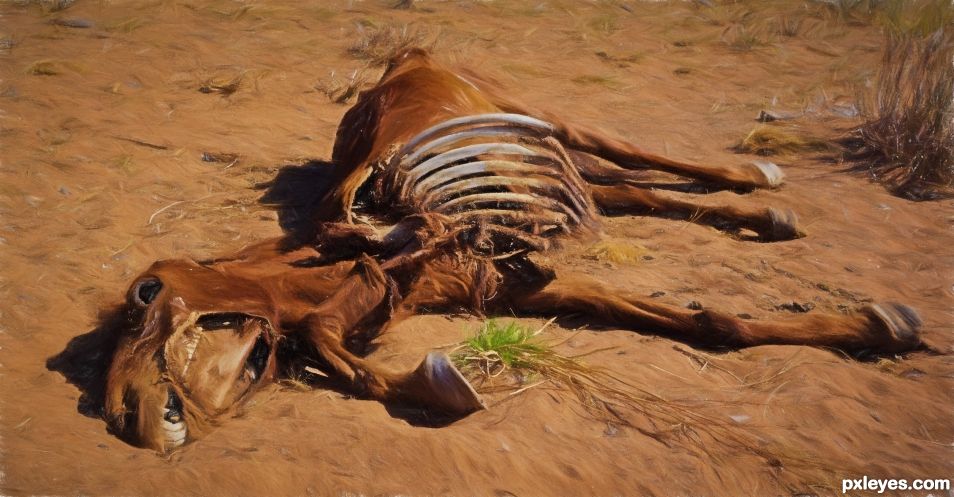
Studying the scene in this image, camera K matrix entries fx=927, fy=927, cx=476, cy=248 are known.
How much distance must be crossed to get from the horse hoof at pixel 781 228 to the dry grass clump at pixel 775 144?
1094mm

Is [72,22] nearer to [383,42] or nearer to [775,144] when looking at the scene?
[383,42]

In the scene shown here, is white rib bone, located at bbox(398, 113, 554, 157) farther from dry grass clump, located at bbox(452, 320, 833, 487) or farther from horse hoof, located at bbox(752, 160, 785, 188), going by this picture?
horse hoof, located at bbox(752, 160, 785, 188)

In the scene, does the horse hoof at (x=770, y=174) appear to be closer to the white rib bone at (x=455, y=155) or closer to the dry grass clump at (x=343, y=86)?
the white rib bone at (x=455, y=155)

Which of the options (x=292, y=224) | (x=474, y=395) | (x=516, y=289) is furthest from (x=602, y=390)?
(x=292, y=224)

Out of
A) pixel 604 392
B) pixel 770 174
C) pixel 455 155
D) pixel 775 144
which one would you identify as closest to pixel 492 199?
pixel 455 155

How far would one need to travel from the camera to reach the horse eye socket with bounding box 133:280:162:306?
110 inches

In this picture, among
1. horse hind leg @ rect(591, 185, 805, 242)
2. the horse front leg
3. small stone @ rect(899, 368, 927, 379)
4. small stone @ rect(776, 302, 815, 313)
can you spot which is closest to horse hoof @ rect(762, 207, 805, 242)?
horse hind leg @ rect(591, 185, 805, 242)

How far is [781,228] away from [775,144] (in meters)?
1.20

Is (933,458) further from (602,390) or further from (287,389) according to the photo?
(287,389)

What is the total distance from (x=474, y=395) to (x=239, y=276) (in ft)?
2.93

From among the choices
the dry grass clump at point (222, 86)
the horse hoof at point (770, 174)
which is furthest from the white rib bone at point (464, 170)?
the dry grass clump at point (222, 86)

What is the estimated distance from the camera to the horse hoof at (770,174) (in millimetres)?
4359

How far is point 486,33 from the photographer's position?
6.54m

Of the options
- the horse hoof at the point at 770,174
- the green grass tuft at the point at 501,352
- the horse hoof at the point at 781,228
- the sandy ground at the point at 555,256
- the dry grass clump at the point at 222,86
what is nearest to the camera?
the sandy ground at the point at 555,256
